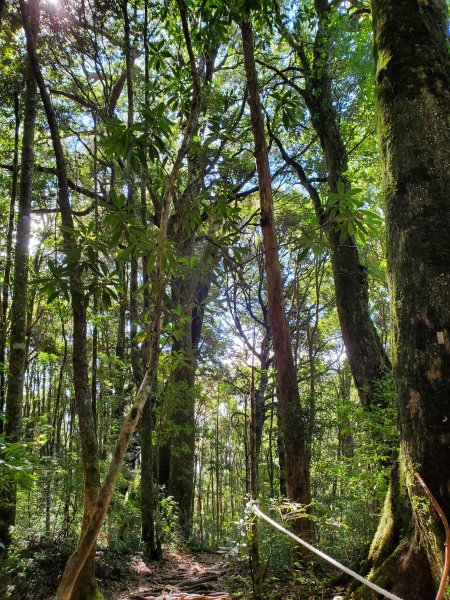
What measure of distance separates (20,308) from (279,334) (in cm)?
331

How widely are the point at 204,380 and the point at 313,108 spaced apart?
372 inches

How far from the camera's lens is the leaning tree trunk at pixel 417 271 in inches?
79.3

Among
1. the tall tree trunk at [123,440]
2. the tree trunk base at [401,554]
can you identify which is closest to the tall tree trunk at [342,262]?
the tree trunk base at [401,554]

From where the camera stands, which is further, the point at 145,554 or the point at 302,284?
the point at 302,284

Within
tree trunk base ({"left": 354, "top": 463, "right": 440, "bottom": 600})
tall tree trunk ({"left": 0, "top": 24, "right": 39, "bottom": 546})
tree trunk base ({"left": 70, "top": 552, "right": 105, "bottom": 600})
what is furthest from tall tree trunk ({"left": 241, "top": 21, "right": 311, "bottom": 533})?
tall tree trunk ({"left": 0, "top": 24, "right": 39, "bottom": 546})

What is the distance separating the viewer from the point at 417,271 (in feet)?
7.30

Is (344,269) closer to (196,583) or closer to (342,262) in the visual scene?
(342,262)

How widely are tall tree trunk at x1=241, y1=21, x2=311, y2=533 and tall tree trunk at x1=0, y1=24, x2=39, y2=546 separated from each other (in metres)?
2.73

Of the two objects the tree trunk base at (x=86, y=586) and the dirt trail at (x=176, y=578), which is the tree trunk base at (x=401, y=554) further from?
the tree trunk base at (x=86, y=586)

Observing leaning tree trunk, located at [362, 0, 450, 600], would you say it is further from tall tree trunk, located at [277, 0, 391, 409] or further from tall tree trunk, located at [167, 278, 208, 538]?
tall tree trunk, located at [167, 278, 208, 538]

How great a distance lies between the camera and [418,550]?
2172 millimetres

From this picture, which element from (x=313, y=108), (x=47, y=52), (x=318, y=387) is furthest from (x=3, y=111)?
(x=318, y=387)

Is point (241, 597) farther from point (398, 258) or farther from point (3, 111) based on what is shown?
point (3, 111)

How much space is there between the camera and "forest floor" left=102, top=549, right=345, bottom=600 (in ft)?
9.50
